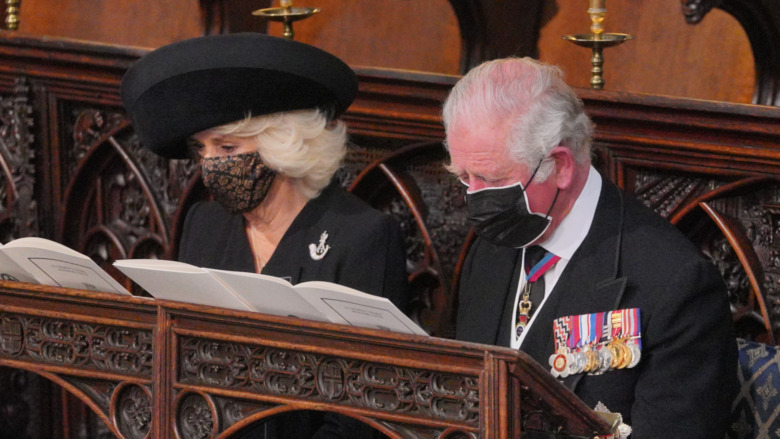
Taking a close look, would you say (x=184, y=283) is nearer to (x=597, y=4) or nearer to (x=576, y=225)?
(x=576, y=225)

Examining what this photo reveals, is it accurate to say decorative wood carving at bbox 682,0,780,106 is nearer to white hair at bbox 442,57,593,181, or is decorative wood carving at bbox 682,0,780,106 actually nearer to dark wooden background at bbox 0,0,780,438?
dark wooden background at bbox 0,0,780,438

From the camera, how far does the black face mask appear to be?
2.71 meters

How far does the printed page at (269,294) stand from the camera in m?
2.25

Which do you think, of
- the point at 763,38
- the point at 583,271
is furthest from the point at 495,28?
the point at 583,271

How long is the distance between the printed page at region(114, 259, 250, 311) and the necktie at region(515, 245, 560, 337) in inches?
31.3

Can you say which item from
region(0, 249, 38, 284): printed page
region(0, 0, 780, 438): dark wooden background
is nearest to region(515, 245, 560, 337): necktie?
region(0, 0, 780, 438): dark wooden background

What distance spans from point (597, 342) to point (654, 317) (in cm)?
14

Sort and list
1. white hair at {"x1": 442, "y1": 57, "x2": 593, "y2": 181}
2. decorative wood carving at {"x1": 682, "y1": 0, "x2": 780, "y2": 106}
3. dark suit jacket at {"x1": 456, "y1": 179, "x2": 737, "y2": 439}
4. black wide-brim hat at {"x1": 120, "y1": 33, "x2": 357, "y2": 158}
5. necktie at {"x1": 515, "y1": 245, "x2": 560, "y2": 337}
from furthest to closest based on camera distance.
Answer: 1. decorative wood carving at {"x1": 682, "y1": 0, "x2": 780, "y2": 106}
2. black wide-brim hat at {"x1": 120, "y1": 33, "x2": 357, "y2": 158}
3. necktie at {"x1": 515, "y1": 245, "x2": 560, "y2": 337}
4. white hair at {"x1": 442, "y1": 57, "x2": 593, "y2": 181}
5. dark suit jacket at {"x1": 456, "y1": 179, "x2": 737, "y2": 439}

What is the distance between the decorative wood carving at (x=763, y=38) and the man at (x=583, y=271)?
2.31 feet

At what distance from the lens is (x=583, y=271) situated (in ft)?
8.93

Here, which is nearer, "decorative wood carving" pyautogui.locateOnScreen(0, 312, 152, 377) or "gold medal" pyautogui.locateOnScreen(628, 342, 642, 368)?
"decorative wood carving" pyautogui.locateOnScreen(0, 312, 152, 377)

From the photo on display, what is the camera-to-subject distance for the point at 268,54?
122 inches

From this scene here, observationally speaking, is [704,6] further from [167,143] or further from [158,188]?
[158,188]

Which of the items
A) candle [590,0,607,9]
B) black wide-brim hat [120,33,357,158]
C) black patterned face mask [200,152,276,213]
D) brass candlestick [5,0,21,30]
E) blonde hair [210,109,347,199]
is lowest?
black patterned face mask [200,152,276,213]
